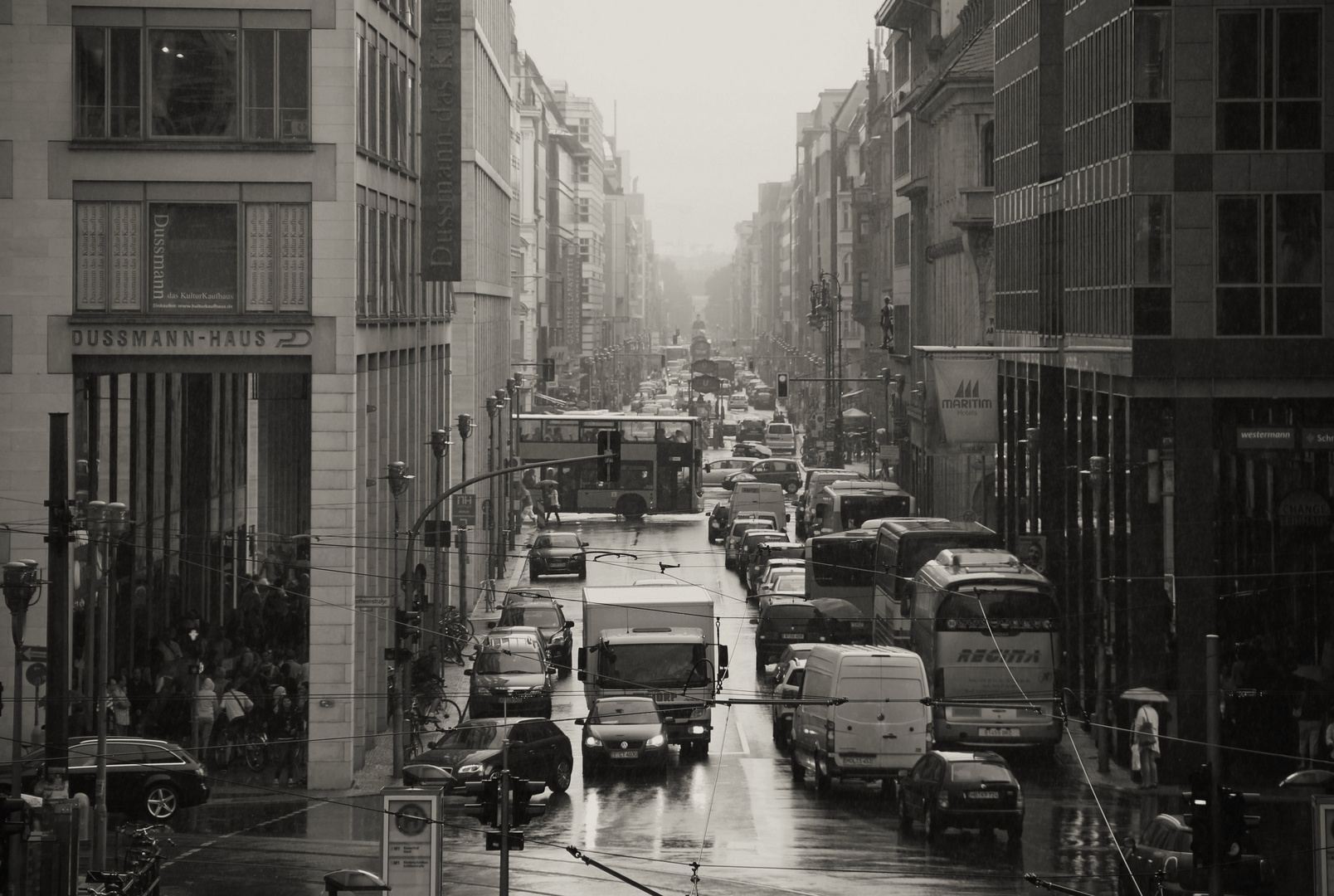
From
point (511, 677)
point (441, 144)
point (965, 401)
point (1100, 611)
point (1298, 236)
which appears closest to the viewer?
point (1298, 236)

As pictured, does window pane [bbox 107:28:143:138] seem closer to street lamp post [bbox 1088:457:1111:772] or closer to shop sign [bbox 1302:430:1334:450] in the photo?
street lamp post [bbox 1088:457:1111:772]

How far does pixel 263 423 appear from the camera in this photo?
168ft

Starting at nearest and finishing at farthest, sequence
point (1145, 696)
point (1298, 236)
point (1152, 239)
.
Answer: point (1145, 696) → point (1298, 236) → point (1152, 239)

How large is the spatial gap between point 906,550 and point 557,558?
18650mm

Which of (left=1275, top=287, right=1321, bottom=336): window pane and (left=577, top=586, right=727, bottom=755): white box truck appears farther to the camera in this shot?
(left=577, top=586, right=727, bottom=755): white box truck

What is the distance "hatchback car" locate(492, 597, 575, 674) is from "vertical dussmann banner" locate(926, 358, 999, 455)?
1019 centimetres

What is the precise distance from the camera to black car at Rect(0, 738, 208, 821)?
1155 inches

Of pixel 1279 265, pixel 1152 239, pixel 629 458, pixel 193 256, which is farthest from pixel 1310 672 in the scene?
pixel 629 458

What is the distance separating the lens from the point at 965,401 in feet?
150

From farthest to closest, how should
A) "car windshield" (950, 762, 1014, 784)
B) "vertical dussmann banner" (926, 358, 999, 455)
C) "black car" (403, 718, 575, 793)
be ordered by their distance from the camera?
"vertical dussmann banner" (926, 358, 999, 455) → "black car" (403, 718, 575, 793) → "car windshield" (950, 762, 1014, 784)

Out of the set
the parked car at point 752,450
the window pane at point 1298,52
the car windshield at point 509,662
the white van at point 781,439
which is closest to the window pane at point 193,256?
the car windshield at point 509,662

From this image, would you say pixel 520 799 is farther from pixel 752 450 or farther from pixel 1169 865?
pixel 752 450

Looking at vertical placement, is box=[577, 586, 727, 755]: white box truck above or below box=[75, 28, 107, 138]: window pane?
below

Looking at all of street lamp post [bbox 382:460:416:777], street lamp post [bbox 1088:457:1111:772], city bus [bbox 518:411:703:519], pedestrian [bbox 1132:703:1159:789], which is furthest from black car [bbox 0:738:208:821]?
city bus [bbox 518:411:703:519]
